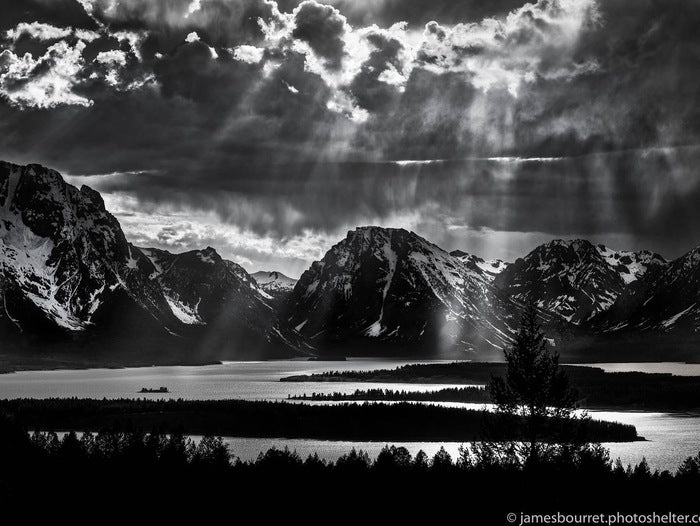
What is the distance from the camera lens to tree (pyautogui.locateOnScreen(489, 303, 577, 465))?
59562mm

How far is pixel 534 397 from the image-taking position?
59.9 meters

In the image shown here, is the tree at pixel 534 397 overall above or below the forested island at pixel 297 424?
below

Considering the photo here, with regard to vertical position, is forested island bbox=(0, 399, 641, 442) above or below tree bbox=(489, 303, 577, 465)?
above

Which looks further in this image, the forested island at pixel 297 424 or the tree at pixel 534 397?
the forested island at pixel 297 424

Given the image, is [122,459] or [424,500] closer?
[424,500]

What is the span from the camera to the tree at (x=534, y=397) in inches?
2345

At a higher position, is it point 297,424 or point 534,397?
point 297,424

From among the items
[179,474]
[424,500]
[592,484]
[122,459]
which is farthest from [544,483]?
[122,459]

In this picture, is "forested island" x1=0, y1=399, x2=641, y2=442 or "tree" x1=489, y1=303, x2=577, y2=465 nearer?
"tree" x1=489, y1=303, x2=577, y2=465

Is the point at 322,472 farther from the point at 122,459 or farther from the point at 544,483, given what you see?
the point at 544,483

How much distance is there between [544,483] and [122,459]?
57.3m

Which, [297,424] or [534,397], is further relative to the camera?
[297,424]

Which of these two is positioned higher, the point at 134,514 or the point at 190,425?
the point at 190,425

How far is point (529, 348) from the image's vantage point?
61.6m
